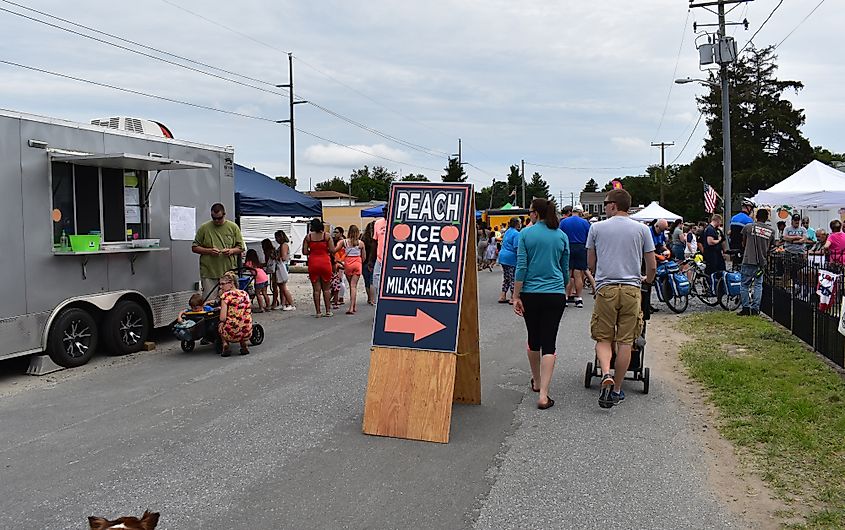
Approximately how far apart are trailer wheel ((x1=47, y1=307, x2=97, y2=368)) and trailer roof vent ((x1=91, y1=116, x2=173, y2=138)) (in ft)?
9.05

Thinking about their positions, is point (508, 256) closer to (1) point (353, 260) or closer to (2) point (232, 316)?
(1) point (353, 260)

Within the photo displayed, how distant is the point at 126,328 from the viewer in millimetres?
10141

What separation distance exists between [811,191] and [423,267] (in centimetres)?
1481

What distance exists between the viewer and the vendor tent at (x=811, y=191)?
17.6 m

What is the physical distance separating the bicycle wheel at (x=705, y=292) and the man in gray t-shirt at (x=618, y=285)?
8.55m

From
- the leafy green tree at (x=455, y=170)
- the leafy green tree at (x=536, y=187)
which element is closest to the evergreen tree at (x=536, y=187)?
the leafy green tree at (x=536, y=187)

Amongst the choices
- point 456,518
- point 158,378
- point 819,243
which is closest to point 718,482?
point 456,518

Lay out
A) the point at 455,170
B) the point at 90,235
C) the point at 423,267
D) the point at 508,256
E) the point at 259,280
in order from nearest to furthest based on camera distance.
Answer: the point at 423,267 < the point at 90,235 < the point at 259,280 < the point at 508,256 < the point at 455,170

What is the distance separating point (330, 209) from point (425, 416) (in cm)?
3903

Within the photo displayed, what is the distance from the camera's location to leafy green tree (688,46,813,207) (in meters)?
51.7

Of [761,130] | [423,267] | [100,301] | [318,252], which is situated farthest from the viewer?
[761,130]

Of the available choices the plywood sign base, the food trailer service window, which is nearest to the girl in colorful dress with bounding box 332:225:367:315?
the food trailer service window

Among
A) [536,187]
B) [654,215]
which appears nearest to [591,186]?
[536,187]

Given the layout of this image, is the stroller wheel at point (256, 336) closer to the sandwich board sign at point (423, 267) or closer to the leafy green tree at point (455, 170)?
the sandwich board sign at point (423, 267)
